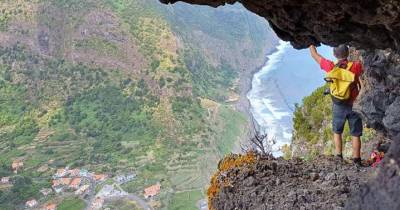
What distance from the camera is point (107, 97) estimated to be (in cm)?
8169

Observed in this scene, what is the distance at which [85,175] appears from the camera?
64.3 m

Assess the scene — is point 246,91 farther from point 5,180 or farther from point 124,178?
point 5,180

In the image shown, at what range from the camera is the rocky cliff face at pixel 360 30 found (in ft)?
9.84

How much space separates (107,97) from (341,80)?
76463mm

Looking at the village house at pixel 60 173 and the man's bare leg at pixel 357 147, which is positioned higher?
the man's bare leg at pixel 357 147

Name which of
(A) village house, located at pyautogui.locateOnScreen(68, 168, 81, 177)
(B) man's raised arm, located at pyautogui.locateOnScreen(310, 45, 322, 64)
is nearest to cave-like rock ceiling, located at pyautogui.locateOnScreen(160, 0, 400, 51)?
(B) man's raised arm, located at pyautogui.locateOnScreen(310, 45, 322, 64)

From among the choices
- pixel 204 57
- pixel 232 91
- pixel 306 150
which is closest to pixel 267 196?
pixel 306 150

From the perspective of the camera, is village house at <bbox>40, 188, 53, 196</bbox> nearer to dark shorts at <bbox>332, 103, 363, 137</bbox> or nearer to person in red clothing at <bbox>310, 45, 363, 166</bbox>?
person in red clothing at <bbox>310, 45, 363, 166</bbox>

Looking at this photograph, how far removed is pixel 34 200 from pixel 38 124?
73.5 ft

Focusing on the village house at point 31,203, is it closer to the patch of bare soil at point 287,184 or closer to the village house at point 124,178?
the village house at point 124,178

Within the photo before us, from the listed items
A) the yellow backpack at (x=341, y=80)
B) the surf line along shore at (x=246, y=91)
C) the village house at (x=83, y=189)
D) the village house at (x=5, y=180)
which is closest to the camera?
the yellow backpack at (x=341, y=80)

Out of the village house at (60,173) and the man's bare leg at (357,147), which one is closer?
the man's bare leg at (357,147)

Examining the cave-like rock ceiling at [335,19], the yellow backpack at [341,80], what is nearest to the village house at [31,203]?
the yellow backpack at [341,80]

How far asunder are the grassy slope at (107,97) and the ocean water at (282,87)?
5391mm
